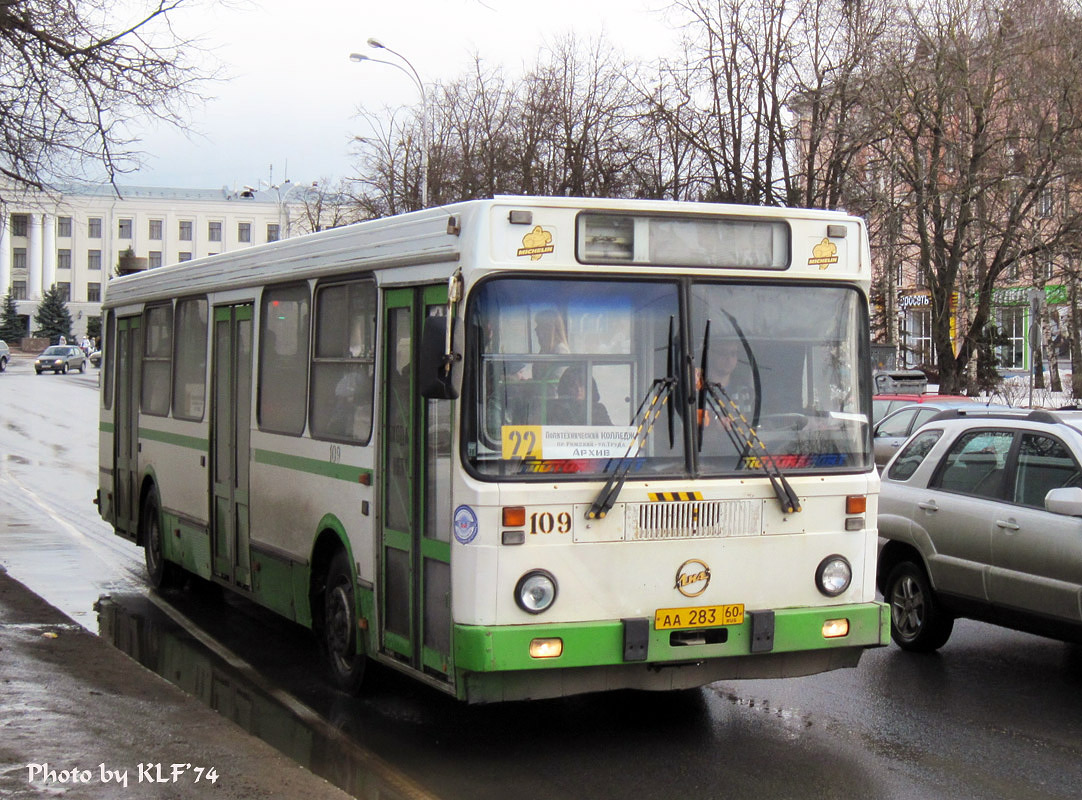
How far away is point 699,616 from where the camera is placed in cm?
653

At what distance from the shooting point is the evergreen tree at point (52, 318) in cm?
10956

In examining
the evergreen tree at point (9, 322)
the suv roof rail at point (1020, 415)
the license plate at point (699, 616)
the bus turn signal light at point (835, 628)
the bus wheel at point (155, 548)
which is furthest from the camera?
the evergreen tree at point (9, 322)

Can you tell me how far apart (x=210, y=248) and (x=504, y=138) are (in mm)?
84713

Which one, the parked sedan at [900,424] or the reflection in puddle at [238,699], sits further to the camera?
the parked sedan at [900,424]

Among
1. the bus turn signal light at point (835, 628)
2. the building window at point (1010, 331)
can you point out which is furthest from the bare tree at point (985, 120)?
the bus turn signal light at point (835, 628)

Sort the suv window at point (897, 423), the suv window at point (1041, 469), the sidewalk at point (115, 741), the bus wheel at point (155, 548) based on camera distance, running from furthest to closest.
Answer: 1. the suv window at point (897, 423)
2. the bus wheel at point (155, 548)
3. the suv window at point (1041, 469)
4. the sidewalk at point (115, 741)

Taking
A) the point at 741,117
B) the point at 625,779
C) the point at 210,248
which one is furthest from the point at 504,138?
the point at 210,248

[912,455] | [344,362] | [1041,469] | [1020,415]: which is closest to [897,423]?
[912,455]

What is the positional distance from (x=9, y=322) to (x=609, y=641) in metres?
112

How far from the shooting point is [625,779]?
6301 mm

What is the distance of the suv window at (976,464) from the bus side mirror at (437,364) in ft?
14.0

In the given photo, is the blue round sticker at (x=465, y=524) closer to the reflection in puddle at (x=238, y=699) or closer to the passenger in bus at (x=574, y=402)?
the passenger in bus at (x=574, y=402)

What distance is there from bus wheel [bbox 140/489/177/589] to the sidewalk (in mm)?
3212

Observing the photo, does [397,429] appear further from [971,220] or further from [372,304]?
[971,220]
